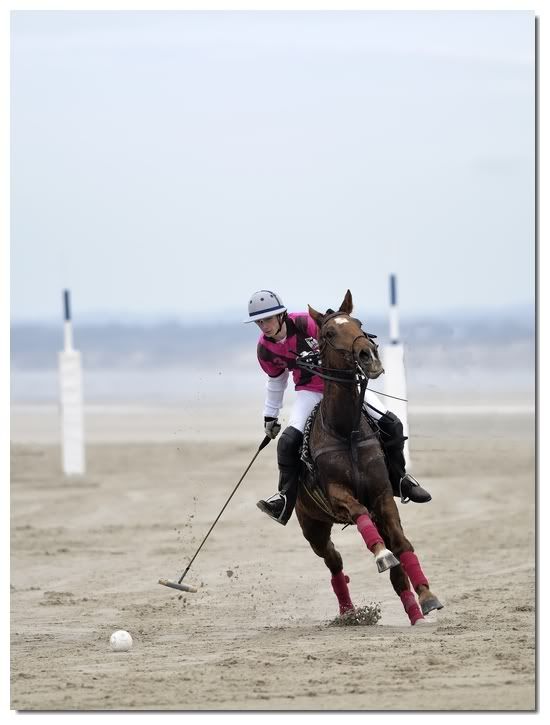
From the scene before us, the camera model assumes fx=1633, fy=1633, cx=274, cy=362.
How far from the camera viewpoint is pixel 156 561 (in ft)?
53.1

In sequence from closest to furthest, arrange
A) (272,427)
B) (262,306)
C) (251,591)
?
(262,306) < (272,427) < (251,591)

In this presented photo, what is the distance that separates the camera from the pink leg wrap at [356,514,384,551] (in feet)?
34.3

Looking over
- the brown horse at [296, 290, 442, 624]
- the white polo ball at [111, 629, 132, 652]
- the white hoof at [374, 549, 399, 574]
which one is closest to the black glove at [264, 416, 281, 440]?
the brown horse at [296, 290, 442, 624]

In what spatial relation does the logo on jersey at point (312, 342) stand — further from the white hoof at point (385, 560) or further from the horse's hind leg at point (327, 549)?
the white hoof at point (385, 560)

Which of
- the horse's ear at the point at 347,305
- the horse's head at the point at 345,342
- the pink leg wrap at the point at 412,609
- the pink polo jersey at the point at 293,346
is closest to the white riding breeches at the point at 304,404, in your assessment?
the pink polo jersey at the point at 293,346

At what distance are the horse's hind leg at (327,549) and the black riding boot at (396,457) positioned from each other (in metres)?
0.76

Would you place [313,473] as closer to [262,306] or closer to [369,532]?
[369,532]

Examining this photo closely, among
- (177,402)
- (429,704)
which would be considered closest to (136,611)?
(429,704)

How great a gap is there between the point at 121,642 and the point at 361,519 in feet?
5.80

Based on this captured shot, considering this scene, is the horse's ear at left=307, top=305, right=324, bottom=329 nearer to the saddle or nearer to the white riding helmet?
the white riding helmet

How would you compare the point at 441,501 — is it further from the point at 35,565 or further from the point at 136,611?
the point at 136,611

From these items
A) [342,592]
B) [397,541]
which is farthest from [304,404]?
[342,592]

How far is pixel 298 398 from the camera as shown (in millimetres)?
11602

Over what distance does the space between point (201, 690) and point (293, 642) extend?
1.77 meters
